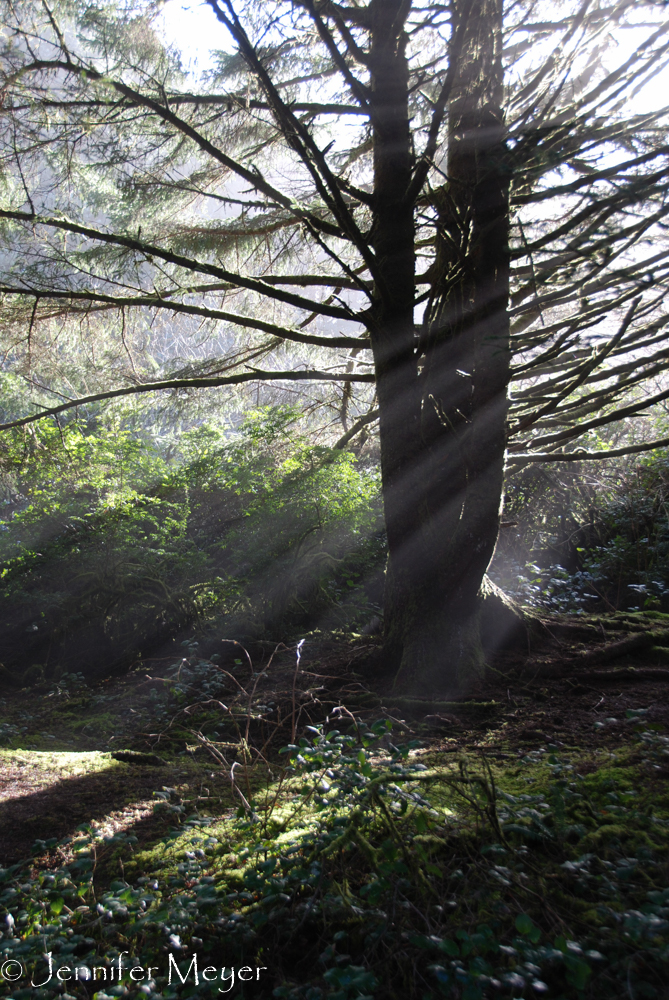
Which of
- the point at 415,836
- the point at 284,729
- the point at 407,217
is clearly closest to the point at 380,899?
the point at 415,836

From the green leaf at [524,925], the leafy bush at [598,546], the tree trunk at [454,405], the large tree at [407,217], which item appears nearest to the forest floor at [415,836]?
the green leaf at [524,925]

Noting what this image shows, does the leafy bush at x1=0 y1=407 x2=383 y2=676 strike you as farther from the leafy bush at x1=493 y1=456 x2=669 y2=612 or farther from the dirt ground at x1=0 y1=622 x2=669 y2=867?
the leafy bush at x1=493 y1=456 x2=669 y2=612

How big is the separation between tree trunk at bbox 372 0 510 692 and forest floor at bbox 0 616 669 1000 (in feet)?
1.44

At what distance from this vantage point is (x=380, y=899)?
142 cm

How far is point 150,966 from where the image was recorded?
1420 millimetres

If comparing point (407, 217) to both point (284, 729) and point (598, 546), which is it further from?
point (598, 546)

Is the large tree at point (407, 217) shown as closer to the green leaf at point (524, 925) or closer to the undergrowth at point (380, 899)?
the undergrowth at point (380, 899)

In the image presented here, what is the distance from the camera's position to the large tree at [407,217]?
3000mm

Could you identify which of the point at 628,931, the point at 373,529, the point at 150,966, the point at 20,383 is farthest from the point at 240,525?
the point at 628,931

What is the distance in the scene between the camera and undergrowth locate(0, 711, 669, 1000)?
1225mm

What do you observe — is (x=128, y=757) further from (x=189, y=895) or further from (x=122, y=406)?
(x=122, y=406)

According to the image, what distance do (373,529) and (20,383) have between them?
4.30 meters

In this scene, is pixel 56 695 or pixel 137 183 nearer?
pixel 137 183

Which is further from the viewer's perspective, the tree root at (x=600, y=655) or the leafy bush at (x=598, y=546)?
the leafy bush at (x=598, y=546)
